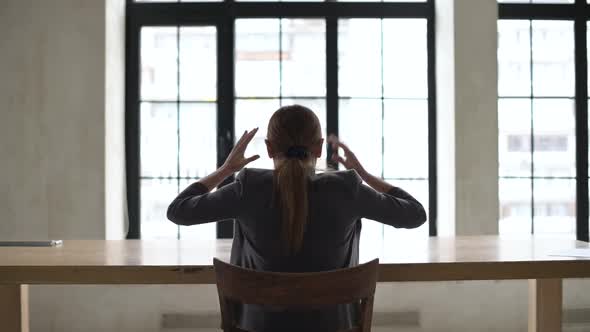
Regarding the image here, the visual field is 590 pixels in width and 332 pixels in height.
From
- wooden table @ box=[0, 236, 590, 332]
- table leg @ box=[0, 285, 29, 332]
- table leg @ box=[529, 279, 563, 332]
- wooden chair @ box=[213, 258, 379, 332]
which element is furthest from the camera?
table leg @ box=[529, 279, 563, 332]

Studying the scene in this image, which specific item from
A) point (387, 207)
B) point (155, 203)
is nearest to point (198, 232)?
point (155, 203)

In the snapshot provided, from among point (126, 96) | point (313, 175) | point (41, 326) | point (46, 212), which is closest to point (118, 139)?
point (126, 96)

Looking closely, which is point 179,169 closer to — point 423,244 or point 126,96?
point 126,96

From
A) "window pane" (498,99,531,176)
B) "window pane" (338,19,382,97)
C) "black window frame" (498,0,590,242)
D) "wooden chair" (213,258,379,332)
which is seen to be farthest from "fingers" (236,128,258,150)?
"black window frame" (498,0,590,242)

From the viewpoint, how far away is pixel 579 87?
13.3 ft

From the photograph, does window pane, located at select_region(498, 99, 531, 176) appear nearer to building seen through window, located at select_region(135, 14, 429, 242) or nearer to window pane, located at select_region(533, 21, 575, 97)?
window pane, located at select_region(533, 21, 575, 97)

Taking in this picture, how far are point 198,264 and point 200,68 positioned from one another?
7.36 ft

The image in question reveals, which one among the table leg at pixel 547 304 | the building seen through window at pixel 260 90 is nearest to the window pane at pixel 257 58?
the building seen through window at pixel 260 90

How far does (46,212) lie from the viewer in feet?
11.9

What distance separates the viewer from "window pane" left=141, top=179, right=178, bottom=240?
4043 mm

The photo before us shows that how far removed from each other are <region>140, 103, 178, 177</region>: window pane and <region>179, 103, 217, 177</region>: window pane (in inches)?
2.7

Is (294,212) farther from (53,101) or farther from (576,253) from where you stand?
(53,101)

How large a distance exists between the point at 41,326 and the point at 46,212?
650mm

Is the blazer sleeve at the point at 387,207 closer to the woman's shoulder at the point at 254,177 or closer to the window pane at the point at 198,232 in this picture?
the woman's shoulder at the point at 254,177
